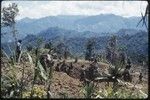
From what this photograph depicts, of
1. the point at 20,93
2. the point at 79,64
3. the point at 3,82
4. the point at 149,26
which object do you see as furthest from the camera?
the point at 79,64

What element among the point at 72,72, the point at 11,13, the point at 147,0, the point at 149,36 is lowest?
the point at 72,72

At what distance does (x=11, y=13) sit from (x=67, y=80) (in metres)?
39.7

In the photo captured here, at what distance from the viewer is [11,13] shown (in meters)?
55.8

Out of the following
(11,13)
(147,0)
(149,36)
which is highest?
(11,13)

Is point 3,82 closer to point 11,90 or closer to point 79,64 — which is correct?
point 11,90

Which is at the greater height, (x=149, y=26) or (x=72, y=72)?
(x=149, y=26)

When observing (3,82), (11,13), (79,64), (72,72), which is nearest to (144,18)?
(3,82)

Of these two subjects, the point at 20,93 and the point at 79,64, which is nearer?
the point at 20,93

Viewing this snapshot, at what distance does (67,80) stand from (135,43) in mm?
173682

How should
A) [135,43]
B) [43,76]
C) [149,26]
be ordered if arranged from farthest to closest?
[135,43] < [43,76] < [149,26]

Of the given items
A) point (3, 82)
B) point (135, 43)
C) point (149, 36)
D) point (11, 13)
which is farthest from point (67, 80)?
point (135, 43)

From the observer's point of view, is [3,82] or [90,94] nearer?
[90,94]

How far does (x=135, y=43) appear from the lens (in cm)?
18888

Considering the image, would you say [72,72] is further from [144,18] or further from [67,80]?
[144,18]
